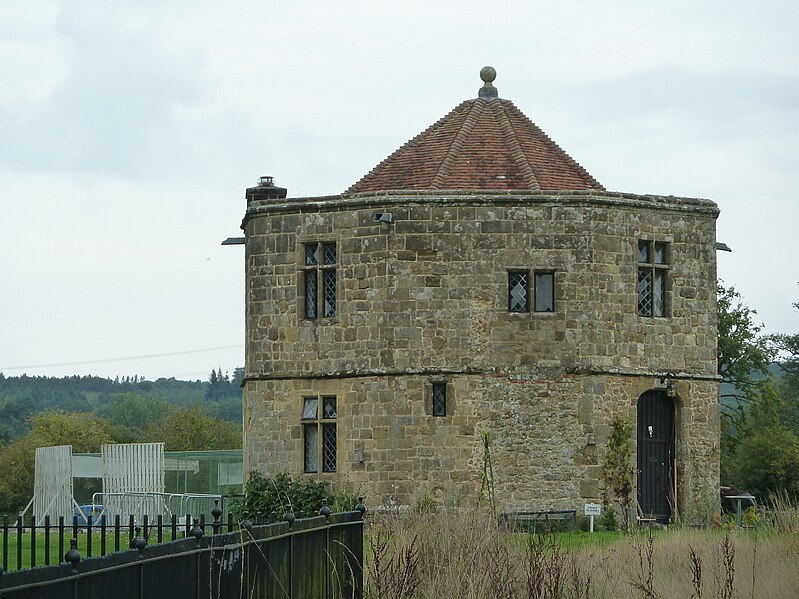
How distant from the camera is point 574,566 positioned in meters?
16.1

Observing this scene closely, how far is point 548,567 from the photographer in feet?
51.6

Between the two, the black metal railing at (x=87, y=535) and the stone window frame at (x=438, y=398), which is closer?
the black metal railing at (x=87, y=535)

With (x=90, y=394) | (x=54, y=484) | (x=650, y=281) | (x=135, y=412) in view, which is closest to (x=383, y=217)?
(x=650, y=281)

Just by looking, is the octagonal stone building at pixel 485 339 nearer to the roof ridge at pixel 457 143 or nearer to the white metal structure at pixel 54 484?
the roof ridge at pixel 457 143

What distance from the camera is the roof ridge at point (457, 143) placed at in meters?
31.8

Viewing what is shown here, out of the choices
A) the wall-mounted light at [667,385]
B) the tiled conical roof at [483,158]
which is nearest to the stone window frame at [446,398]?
the tiled conical roof at [483,158]

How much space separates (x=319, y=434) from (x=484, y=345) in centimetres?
369

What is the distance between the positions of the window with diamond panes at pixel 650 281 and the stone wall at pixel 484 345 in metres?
0.18

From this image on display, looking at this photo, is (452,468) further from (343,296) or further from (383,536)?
(383,536)

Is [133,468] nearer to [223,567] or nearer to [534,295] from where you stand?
[534,295]

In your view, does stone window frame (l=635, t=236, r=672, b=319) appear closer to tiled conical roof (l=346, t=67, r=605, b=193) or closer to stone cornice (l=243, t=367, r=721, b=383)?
stone cornice (l=243, t=367, r=721, b=383)

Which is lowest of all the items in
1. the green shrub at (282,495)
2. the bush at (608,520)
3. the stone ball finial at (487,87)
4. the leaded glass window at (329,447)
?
the bush at (608,520)

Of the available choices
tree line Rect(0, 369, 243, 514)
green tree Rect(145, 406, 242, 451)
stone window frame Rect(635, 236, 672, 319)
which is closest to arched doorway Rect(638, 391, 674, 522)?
stone window frame Rect(635, 236, 672, 319)

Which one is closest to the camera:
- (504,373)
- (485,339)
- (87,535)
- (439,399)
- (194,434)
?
(87,535)
